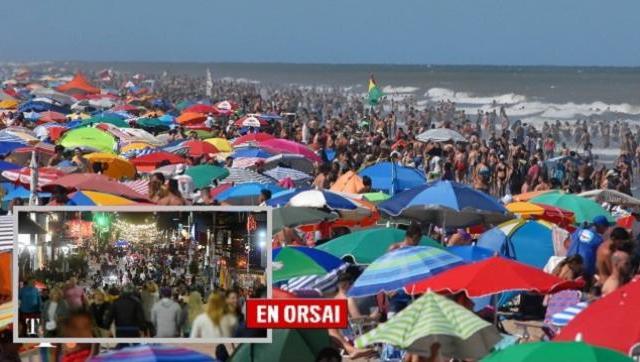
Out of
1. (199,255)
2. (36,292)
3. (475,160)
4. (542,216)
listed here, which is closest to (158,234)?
(199,255)

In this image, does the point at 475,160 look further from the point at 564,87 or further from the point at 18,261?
the point at 564,87

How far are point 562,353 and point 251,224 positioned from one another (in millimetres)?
1263

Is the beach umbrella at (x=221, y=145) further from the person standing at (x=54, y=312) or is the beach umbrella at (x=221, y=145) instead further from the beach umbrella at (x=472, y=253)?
the person standing at (x=54, y=312)

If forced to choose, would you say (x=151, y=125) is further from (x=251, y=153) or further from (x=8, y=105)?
(x=251, y=153)

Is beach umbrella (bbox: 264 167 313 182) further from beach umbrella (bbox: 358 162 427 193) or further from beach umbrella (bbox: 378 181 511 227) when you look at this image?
beach umbrella (bbox: 378 181 511 227)

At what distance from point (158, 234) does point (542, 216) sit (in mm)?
8778

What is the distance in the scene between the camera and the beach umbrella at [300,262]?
9.03m

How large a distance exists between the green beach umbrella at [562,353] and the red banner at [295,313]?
786 mm

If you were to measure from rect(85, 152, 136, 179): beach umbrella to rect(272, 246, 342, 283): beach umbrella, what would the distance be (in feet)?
25.2

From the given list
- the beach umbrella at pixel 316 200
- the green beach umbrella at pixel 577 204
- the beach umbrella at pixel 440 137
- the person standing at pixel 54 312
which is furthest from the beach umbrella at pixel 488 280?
the beach umbrella at pixel 440 137

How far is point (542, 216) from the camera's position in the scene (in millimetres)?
13156

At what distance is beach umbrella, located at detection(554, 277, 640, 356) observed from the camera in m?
5.46

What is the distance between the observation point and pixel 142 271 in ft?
16.4

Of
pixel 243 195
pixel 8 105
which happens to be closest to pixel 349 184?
pixel 243 195
